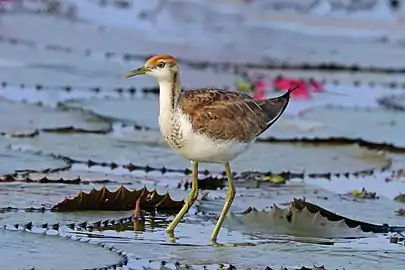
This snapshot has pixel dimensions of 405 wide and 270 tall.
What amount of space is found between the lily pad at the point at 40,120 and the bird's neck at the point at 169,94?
7.34 feet

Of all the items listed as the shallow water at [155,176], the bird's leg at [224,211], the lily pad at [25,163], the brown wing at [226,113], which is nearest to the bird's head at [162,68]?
the brown wing at [226,113]

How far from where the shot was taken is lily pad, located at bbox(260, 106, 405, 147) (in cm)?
867

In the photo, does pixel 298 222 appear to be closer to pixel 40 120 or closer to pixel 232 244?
pixel 232 244

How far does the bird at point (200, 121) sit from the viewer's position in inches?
230

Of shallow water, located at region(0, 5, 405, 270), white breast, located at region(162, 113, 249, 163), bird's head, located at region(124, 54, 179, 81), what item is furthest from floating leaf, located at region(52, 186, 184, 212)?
bird's head, located at region(124, 54, 179, 81)

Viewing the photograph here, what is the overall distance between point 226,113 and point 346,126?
319cm

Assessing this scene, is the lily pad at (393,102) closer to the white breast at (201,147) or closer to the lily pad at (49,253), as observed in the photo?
the white breast at (201,147)

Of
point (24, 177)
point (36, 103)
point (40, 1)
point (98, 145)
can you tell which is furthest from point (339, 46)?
point (24, 177)

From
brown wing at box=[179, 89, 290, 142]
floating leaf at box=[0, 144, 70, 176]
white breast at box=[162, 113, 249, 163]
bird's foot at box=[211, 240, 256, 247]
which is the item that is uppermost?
brown wing at box=[179, 89, 290, 142]

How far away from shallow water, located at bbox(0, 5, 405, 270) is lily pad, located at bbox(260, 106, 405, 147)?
1 cm

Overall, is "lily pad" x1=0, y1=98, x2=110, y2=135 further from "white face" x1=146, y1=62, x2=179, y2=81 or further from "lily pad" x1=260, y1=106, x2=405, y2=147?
"white face" x1=146, y1=62, x2=179, y2=81

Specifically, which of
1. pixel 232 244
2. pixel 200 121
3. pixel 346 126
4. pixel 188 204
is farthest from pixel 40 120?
pixel 232 244

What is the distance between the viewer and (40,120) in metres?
8.38

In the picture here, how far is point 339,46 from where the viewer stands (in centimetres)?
1327
